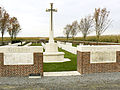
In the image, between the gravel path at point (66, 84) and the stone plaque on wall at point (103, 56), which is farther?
the stone plaque on wall at point (103, 56)

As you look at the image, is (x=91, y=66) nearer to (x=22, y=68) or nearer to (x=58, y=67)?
(x=58, y=67)

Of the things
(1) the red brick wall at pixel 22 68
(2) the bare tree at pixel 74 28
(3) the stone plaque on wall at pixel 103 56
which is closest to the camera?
(1) the red brick wall at pixel 22 68

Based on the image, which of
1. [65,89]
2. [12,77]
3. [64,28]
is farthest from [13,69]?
[64,28]

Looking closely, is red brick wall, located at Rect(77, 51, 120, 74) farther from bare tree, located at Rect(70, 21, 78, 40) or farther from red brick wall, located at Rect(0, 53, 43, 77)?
bare tree, located at Rect(70, 21, 78, 40)

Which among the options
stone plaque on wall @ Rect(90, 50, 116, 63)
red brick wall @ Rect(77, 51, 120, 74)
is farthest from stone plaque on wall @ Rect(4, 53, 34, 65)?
stone plaque on wall @ Rect(90, 50, 116, 63)

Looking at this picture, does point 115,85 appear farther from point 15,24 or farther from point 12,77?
point 15,24

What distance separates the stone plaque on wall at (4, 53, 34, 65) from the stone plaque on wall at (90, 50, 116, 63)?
3.47m

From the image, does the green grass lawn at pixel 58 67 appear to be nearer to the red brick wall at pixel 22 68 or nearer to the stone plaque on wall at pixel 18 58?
the red brick wall at pixel 22 68

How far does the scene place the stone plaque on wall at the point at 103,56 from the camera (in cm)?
757

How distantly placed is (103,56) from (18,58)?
15.9ft

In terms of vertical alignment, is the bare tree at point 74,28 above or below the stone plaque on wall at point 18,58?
above

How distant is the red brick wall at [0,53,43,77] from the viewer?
6988mm

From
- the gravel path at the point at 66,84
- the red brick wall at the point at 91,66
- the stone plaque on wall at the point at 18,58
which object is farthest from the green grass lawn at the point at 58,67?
the gravel path at the point at 66,84

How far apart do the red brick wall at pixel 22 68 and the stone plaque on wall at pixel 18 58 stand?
160 millimetres
